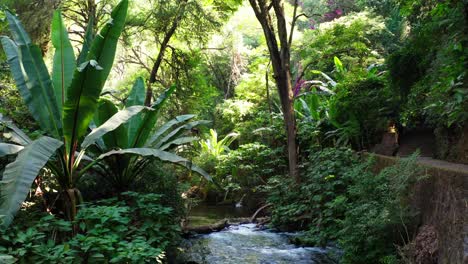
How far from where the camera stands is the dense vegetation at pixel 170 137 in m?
→ 3.92

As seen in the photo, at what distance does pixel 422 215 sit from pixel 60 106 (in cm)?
448

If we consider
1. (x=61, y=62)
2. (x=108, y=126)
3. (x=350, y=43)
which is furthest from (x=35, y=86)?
(x=350, y=43)

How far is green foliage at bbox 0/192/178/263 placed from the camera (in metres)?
3.20

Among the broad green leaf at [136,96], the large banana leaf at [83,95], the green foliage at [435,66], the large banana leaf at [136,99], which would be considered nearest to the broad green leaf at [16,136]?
the large banana leaf at [83,95]

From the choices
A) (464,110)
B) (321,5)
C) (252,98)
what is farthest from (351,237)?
(321,5)

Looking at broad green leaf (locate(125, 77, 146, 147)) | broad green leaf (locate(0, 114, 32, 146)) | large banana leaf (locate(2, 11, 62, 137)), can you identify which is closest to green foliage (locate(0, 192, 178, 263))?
broad green leaf (locate(0, 114, 32, 146))

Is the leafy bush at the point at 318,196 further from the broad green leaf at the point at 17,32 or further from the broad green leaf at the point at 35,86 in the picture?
the broad green leaf at the point at 17,32

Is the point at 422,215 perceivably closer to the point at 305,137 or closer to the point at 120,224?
the point at 120,224

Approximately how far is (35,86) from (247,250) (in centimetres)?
368

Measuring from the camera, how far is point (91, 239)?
3.41m

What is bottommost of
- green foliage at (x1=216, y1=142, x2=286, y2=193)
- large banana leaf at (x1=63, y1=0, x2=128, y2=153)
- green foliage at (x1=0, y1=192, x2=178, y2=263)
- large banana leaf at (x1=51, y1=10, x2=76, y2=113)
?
green foliage at (x1=0, y1=192, x2=178, y2=263)

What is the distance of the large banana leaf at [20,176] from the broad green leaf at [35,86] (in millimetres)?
1149

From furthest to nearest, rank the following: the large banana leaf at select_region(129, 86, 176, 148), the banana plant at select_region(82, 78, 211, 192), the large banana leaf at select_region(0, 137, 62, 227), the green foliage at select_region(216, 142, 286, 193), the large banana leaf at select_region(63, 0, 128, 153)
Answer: the green foliage at select_region(216, 142, 286, 193), the large banana leaf at select_region(129, 86, 176, 148), the banana plant at select_region(82, 78, 211, 192), the large banana leaf at select_region(63, 0, 128, 153), the large banana leaf at select_region(0, 137, 62, 227)

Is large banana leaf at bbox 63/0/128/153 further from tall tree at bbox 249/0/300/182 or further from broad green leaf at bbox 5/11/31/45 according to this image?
tall tree at bbox 249/0/300/182
